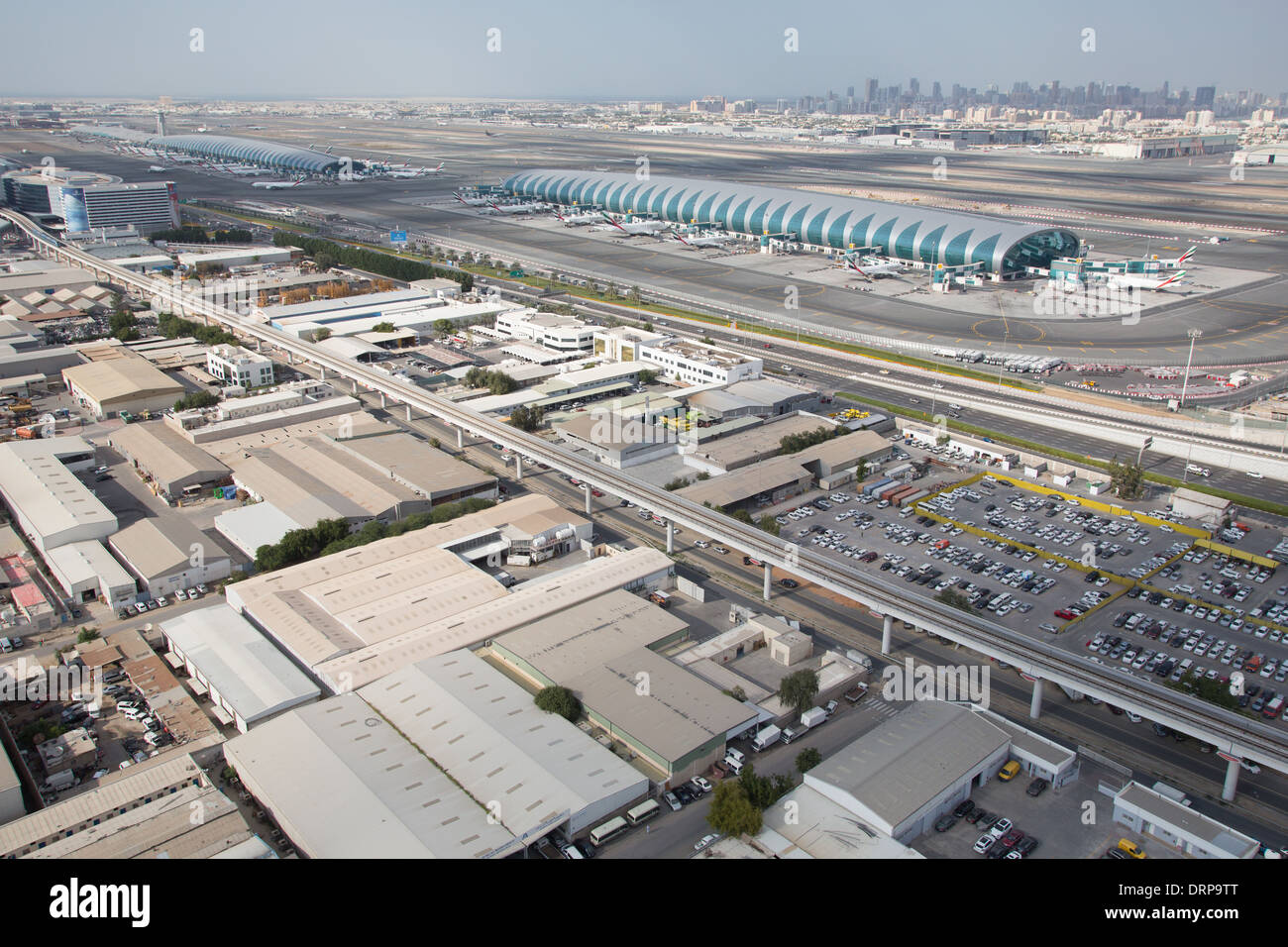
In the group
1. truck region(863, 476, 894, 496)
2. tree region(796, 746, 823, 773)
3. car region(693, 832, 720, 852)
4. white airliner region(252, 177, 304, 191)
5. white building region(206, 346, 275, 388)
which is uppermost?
white airliner region(252, 177, 304, 191)

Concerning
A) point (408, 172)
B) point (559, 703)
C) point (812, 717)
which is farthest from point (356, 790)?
point (408, 172)

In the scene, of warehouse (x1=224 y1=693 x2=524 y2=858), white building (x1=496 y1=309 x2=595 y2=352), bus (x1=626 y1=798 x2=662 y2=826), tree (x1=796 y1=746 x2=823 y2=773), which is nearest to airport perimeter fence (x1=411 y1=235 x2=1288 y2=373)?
white building (x1=496 y1=309 x2=595 y2=352)

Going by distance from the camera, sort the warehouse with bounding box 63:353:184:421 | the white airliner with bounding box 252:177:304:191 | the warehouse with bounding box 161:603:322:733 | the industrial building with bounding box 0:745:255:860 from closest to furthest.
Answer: the industrial building with bounding box 0:745:255:860 → the warehouse with bounding box 161:603:322:733 → the warehouse with bounding box 63:353:184:421 → the white airliner with bounding box 252:177:304:191

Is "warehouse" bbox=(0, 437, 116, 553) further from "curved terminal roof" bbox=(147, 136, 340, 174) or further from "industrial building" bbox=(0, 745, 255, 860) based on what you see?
"curved terminal roof" bbox=(147, 136, 340, 174)

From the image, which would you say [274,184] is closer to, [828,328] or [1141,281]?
[828,328]

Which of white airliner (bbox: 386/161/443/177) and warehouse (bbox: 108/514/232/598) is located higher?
white airliner (bbox: 386/161/443/177)

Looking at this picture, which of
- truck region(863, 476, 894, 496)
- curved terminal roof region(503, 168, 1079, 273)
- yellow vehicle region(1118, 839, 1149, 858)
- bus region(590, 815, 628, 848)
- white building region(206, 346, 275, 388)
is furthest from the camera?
curved terminal roof region(503, 168, 1079, 273)
